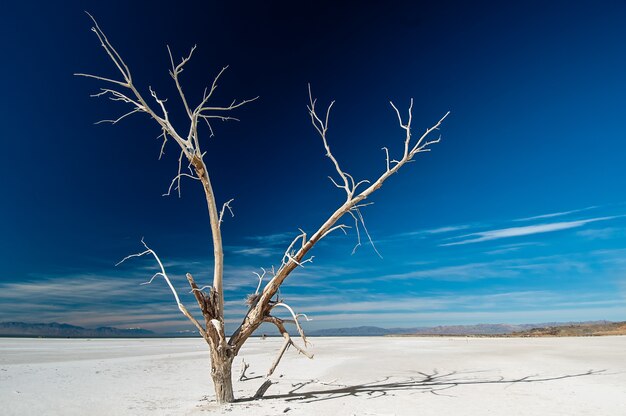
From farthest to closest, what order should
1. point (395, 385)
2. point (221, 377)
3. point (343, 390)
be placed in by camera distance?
point (395, 385) → point (343, 390) → point (221, 377)

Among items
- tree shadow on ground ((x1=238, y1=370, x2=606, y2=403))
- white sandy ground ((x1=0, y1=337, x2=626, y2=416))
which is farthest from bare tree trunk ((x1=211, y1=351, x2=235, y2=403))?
tree shadow on ground ((x1=238, y1=370, x2=606, y2=403))

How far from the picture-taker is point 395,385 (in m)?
9.57

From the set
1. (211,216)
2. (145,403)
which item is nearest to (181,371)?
(145,403)

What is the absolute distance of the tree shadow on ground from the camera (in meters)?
8.36

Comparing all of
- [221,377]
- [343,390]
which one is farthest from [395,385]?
[221,377]

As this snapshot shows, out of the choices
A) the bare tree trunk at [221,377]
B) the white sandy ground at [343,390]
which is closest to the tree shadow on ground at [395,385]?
the white sandy ground at [343,390]

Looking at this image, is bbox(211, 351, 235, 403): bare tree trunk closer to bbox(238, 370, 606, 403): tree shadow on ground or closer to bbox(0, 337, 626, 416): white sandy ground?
bbox(0, 337, 626, 416): white sandy ground

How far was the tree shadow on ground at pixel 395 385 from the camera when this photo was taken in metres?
8.36

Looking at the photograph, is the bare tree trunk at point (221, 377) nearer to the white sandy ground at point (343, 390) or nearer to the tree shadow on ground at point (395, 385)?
the white sandy ground at point (343, 390)

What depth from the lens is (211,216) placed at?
26.2ft

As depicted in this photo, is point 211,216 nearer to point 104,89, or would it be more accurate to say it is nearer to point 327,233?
point 327,233

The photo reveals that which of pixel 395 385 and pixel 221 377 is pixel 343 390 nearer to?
pixel 395 385

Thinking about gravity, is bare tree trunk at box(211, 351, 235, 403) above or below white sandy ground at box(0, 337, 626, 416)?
above

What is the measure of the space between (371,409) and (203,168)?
5193 millimetres
